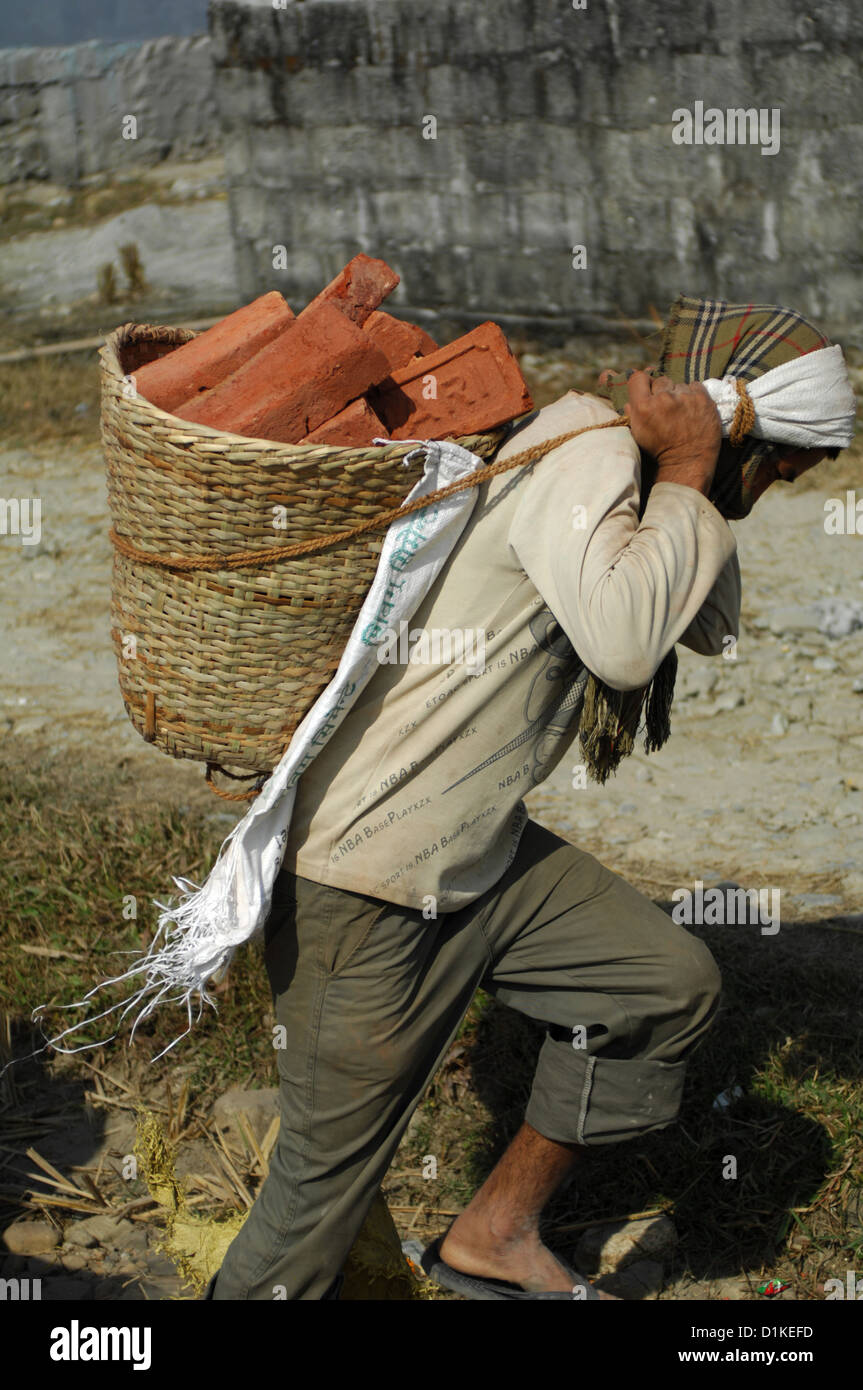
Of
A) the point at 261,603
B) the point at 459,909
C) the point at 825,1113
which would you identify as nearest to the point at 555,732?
the point at 459,909

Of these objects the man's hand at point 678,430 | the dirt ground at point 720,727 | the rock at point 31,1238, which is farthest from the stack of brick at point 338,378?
the dirt ground at point 720,727

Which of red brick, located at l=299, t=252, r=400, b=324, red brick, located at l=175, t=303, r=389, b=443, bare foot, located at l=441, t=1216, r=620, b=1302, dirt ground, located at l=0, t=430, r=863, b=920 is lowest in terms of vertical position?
bare foot, located at l=441, t=1216, r=620, b=1302

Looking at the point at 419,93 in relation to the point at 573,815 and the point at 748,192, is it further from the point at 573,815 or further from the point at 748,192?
the point at 573,815

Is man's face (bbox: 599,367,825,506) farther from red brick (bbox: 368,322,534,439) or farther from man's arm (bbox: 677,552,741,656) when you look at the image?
red brick (bbox: 368,322,534,439)

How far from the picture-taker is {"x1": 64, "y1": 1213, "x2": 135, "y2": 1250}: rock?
324 cm

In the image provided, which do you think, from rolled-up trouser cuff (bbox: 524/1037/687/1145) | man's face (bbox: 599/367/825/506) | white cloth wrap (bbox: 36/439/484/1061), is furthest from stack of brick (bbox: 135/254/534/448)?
rolled-up trouser cuff (bbox: 524/1037/687/1145)

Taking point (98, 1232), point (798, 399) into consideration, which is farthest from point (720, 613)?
point (98, 1232)

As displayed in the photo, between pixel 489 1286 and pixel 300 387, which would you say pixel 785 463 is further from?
pixel 489 1286

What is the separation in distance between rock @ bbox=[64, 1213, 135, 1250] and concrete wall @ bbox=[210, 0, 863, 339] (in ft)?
19.5

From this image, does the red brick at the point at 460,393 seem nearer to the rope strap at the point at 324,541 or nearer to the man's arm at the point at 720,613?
the rope strap at the point at 324,541

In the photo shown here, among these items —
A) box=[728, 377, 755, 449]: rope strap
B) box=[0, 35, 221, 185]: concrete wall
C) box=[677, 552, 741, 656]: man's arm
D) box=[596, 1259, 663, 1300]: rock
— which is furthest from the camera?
box=[0, 35, 221, 185]: concrete wall

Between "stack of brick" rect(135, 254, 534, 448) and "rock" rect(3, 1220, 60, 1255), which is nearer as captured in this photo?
"stack of brick" rect(135, 254, 534, 448)

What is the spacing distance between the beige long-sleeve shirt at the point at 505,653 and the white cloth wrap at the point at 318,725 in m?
0.07

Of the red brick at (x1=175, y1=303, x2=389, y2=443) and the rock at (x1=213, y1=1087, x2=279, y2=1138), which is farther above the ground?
the red brick at (x1=175, y1=303, x2=389, y2=443)
